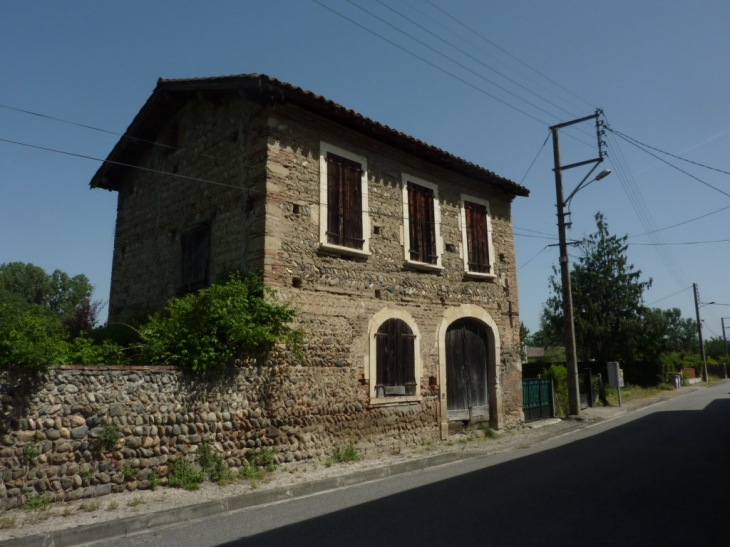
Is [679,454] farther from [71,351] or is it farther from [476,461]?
[71,351]

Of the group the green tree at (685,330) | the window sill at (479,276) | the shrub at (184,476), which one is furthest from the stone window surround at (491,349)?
the green tree at (685,330)

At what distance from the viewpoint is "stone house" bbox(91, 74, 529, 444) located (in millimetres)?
9477

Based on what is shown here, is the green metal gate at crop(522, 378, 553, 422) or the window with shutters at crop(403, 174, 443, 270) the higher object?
the window with shutters at crop(403, 174, 443, 270)

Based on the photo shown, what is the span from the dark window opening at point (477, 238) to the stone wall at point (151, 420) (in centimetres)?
496

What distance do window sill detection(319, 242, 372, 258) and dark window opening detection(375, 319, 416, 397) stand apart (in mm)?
1498

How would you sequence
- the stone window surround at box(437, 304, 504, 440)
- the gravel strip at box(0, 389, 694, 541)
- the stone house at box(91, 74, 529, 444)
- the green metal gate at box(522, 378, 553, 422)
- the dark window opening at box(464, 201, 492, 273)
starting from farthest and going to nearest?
the green metal gate at box(522, 378, 553, 422) → the dark window opening at box(464, 201, 492, 273) → the stone window surround at box(437, 304, 504, 440) → the stone house at box(91, 74, 529, 444) → the gravel strip at box(0, 389, 694, 541)

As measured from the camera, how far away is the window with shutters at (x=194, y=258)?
1032cm

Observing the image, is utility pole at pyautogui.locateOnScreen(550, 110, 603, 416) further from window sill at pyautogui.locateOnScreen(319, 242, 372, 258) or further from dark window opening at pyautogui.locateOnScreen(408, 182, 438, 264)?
window sill at pyautogui.locateOnScreen(319, 242, 372, 258)

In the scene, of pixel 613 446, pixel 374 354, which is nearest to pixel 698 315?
pixel 613 446

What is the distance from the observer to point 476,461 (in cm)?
974

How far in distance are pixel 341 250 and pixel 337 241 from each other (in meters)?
0.21

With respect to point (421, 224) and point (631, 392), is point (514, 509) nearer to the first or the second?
point (421, 224)

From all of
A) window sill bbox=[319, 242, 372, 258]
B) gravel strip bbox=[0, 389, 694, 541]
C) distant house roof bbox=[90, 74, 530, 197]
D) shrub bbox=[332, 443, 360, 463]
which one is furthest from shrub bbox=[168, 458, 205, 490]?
distant house roof bbox=[90, 74, 530, 197]

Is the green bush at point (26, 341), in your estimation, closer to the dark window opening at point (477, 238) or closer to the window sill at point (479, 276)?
the window sill at point (479, 276)
